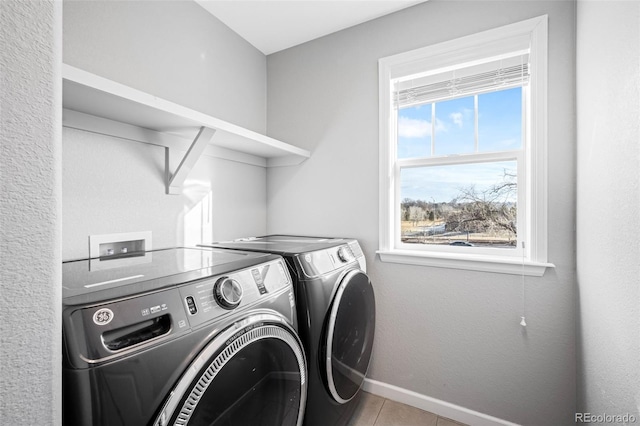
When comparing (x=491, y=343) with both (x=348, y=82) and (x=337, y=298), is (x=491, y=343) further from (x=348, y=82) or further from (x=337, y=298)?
(x=348, y=82)

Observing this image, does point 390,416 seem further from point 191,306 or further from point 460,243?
point 191,306

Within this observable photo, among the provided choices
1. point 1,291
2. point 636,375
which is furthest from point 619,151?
point 1,291

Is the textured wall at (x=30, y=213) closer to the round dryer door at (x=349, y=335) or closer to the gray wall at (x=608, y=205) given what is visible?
the round dryer door at (x=349, y=335)

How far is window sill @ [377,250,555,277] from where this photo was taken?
4.91 feet

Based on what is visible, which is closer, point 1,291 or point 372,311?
point 1,291

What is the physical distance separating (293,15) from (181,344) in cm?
194

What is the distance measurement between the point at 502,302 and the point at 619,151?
3.17 feet

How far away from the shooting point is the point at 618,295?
86cm

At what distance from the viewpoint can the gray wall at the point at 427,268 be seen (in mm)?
1444

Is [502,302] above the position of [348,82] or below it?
below

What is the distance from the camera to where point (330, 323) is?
4.11 feet

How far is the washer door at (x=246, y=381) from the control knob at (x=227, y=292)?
0.07 m

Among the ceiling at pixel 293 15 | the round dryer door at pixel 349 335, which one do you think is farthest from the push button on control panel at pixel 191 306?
the ceiling at pixel 293 15

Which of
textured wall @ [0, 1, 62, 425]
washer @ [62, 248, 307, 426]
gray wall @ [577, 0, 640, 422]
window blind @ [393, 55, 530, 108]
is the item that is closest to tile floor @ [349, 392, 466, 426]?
gray wall @ [577, 0, 640, 422]
